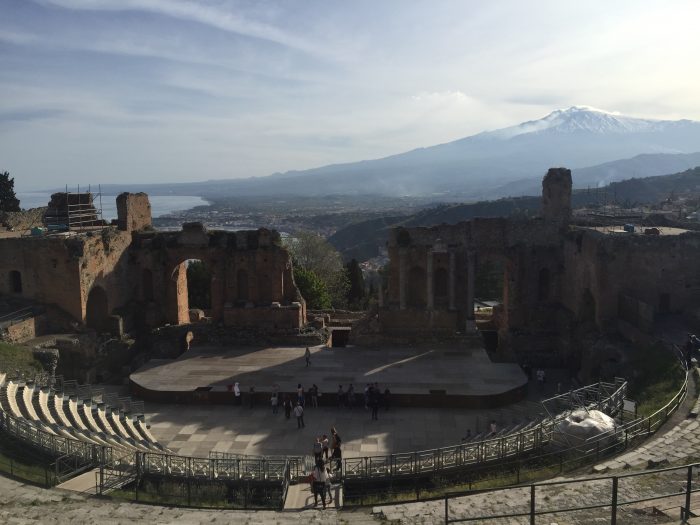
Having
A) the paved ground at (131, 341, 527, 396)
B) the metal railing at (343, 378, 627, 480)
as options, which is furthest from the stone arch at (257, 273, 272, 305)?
the metal railing at (343, 378, 627, 480)

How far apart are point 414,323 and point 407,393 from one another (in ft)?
27.0

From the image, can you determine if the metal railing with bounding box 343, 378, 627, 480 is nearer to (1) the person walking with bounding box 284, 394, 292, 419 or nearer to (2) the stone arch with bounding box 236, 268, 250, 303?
(1) the person walking with bounding box 284, 394, 292, 419

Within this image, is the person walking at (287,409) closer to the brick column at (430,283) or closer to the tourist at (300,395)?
the tourist at (300,395)

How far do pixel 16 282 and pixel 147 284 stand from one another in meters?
6.74

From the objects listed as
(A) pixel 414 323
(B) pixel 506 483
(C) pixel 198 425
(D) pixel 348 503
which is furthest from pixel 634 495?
(A) pixel 414 323

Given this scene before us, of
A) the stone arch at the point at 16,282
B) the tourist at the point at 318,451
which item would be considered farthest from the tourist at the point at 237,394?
the stone arch at the point at 16,282

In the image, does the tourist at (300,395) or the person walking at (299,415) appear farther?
the tourist at (300,395)

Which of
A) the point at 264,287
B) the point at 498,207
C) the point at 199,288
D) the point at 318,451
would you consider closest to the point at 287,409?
the point at 318,451

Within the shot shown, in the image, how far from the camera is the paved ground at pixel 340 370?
2572 centimetres

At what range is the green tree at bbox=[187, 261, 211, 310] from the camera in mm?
44094

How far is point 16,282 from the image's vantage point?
3092 cm

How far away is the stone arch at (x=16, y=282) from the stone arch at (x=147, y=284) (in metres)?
6.30

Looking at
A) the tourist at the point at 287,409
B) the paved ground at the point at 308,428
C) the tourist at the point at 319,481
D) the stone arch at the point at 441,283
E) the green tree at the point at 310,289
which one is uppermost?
the stone arch at the point at 441,283

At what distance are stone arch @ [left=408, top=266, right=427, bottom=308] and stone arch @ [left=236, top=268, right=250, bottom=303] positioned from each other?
9238mm
